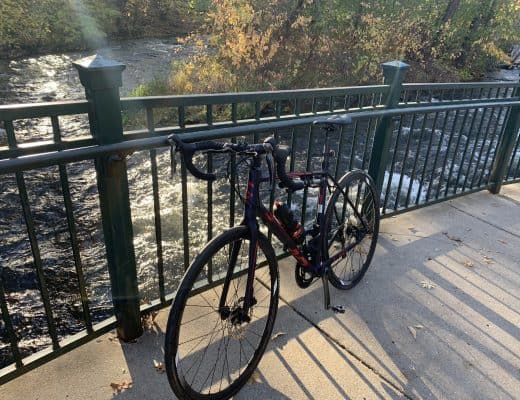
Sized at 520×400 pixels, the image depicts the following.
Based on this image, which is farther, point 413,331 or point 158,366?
point 413,331

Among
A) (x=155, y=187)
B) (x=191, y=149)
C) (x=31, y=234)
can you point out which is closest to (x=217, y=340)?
(x=155, y=187)

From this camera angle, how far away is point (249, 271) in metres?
2.23

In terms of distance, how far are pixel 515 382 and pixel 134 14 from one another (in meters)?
25.0

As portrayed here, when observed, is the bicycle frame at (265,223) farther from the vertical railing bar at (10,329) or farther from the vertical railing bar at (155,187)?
the vertical railing bar at (10,329)

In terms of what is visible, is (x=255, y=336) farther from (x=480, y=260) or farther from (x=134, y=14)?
(x=134, y=14)

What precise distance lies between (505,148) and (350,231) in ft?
9.85

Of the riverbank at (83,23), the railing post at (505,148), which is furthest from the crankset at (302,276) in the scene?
the riverbank at (83,23)

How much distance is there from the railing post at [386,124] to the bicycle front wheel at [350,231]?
414 mm

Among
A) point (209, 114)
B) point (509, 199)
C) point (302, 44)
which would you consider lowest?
point (509, 199)

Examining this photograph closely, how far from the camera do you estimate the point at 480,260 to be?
12.5 ft

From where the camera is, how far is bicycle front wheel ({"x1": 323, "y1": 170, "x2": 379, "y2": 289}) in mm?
2939

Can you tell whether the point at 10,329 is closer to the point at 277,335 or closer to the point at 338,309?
the point at 277,335

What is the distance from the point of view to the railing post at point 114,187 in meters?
2.02

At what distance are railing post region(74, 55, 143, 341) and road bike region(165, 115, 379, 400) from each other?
0.34m
